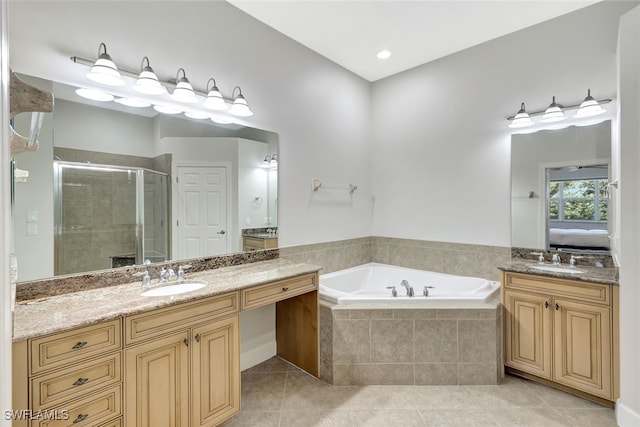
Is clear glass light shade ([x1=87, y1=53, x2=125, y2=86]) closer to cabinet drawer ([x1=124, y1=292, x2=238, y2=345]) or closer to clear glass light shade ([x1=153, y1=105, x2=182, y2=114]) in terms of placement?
clear glass light shade ([x1=153, y1=105, x2=182, y2=114])

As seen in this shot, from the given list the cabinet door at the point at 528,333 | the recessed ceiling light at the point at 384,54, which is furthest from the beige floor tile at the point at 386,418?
the recessed ceiling light at the point at 384,54

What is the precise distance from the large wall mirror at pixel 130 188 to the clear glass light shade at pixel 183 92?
16 centimetres

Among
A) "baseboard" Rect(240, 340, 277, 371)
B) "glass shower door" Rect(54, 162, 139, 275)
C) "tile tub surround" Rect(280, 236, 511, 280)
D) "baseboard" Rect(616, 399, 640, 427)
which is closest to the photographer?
"glass shower door" Rect(54, 162, 139, 275)

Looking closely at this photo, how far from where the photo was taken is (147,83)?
192 centimetres

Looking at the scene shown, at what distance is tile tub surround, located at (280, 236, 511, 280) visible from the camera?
9.66 ft

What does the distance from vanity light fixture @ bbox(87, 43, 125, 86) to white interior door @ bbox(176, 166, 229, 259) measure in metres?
0.64

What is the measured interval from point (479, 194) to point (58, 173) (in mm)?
3333

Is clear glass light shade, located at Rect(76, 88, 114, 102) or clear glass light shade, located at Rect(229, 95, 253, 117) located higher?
clear glass light shade, located at Rect(229, 95, 253, 117)

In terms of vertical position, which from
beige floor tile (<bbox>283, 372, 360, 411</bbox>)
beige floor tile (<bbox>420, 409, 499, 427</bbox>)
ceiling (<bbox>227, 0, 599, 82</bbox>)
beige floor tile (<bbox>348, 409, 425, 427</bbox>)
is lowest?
beige floor tile (<bbox>283, 372, 360, 411</bbox>)

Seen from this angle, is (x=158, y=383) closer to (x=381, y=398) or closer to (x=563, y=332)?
(x=381, y=398)

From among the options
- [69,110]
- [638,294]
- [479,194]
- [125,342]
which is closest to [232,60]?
[69,110]

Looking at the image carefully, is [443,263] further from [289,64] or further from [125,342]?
[125,342]

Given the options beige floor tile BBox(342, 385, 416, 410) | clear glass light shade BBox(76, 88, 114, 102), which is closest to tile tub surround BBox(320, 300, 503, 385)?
beige floor tile BBox(342, 385, 416, 410)

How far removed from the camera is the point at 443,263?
323 centimetres
